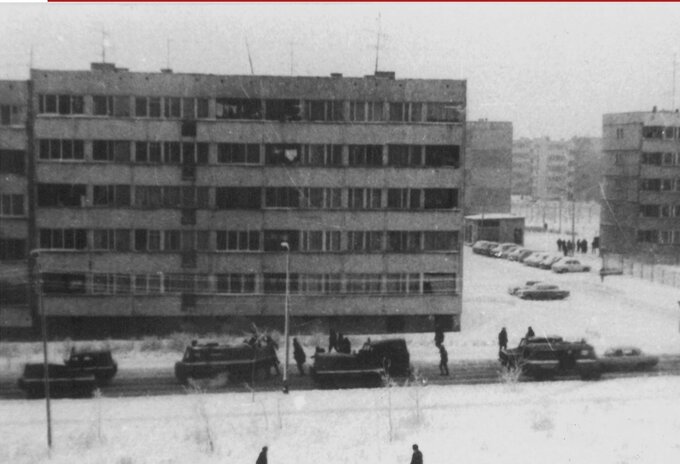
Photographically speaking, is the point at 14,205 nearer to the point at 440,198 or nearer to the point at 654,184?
the point at 440,198

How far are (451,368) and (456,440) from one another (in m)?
7.93

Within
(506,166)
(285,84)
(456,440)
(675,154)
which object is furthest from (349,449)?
(506,166)

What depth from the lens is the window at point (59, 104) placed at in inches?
1487

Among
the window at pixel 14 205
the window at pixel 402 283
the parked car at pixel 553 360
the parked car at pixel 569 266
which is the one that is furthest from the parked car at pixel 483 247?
the window at pixel 14 205

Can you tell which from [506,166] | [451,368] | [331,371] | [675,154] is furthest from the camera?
[506,166]

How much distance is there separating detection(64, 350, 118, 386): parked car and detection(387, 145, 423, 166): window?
55.4ft

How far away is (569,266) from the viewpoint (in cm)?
5503

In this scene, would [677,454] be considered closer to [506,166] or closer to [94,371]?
[94,371]

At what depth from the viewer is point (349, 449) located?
77.2 feet

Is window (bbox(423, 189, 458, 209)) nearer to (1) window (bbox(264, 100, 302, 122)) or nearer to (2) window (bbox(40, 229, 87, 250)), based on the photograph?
(1) window (bbox(264, 100, 302, 122))

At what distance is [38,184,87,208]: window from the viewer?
1506 inches

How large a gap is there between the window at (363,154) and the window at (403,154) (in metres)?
0.56

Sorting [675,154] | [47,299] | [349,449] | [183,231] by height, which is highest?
[675,154]

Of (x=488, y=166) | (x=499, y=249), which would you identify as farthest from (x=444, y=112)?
(x=488, y=166)
